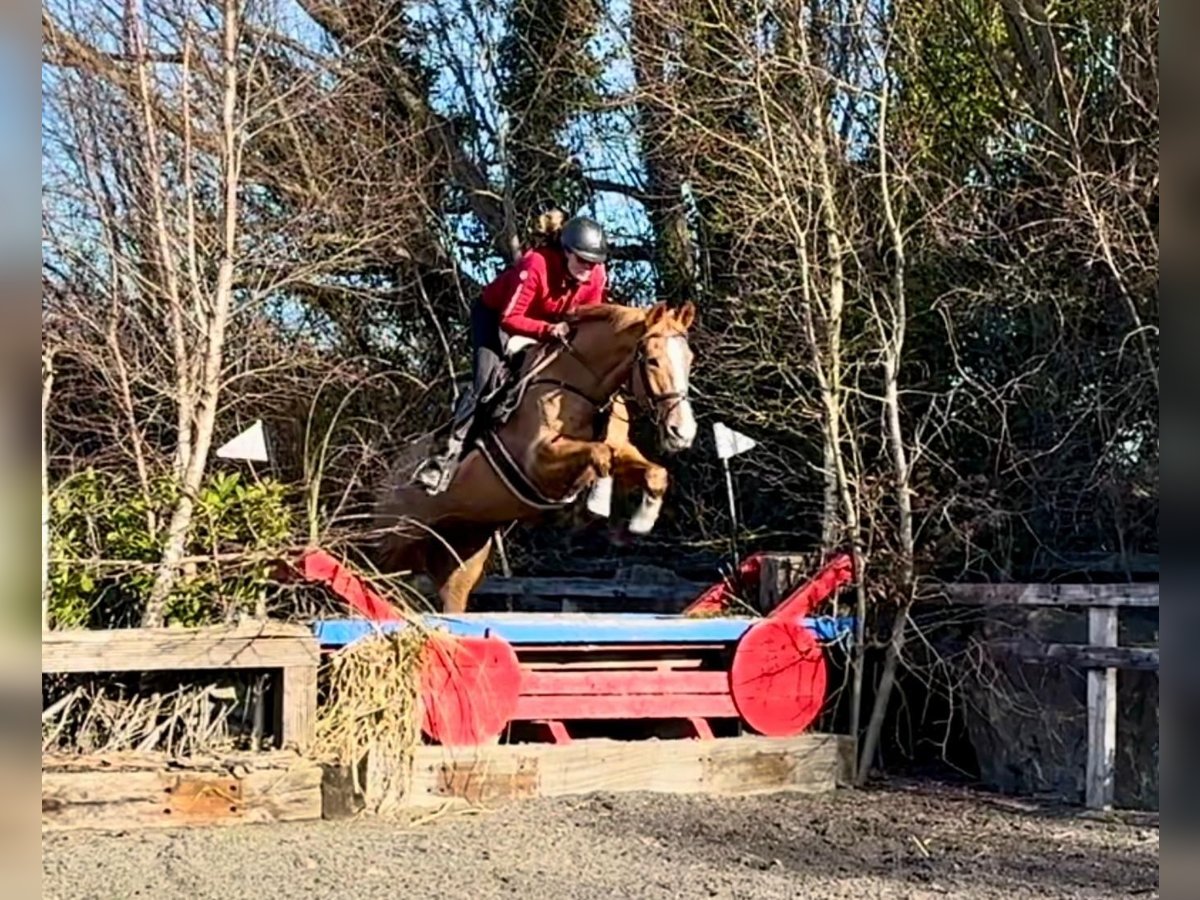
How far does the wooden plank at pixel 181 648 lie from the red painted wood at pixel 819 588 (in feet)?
7.52

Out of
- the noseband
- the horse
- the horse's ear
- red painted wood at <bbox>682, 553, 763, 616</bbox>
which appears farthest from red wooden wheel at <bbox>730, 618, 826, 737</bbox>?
the horse's ear

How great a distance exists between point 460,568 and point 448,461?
1102 millimetres

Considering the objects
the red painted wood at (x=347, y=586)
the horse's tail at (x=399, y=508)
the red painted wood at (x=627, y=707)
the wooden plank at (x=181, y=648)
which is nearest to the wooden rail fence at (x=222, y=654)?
the wooden plank at (x=181, y=648)

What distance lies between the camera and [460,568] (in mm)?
8453

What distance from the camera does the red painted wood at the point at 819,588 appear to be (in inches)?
266

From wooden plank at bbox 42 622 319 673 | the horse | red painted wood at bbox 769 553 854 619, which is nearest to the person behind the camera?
wooden plank at bbox 42 622 319 673

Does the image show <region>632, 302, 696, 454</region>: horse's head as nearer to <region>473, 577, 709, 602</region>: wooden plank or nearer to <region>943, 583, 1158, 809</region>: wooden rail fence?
<region>943, 583, 1158, 809</region>: wooden rail fence

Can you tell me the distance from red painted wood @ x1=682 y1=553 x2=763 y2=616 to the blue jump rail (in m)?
0.51

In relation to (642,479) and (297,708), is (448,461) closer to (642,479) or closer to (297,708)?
(642,479)

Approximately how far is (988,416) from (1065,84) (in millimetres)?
1697

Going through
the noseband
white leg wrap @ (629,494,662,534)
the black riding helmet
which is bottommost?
white leg wrap @ (629,494,662,534)

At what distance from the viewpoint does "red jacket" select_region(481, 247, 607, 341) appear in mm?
7133

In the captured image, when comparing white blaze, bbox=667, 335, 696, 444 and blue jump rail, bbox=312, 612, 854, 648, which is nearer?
blue jump rail, bbox=312, 612, 854, 648

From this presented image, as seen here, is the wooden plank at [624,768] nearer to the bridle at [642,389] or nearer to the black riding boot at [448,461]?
the bridle at [642,389]
